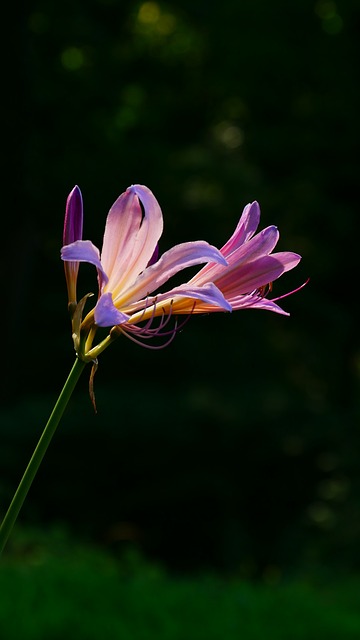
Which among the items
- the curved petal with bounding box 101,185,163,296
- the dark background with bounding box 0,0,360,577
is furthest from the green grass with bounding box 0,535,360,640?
the curved petal with bounding box 101,185,163,296

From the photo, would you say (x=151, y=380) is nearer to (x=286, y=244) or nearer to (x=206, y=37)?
(x=286, y=244)

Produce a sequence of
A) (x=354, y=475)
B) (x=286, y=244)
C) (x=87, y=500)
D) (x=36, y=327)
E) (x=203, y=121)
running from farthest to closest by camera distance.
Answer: (x=203, y=121) < (x=286, y=244) < (x=36, y=327) < (x=87, y=500) < (x=354, y=475)

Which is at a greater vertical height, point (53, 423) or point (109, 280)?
point (109, 280)

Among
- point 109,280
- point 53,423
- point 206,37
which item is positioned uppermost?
point 206,37

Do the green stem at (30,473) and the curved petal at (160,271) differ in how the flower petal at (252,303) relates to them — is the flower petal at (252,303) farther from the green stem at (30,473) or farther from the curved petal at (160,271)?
the green stem at (30,473)

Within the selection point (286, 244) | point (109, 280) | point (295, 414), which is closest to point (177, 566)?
point (295, 414)

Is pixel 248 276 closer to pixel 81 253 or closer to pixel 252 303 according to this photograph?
pixel 252 303

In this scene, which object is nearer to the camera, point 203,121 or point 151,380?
point 151,380
